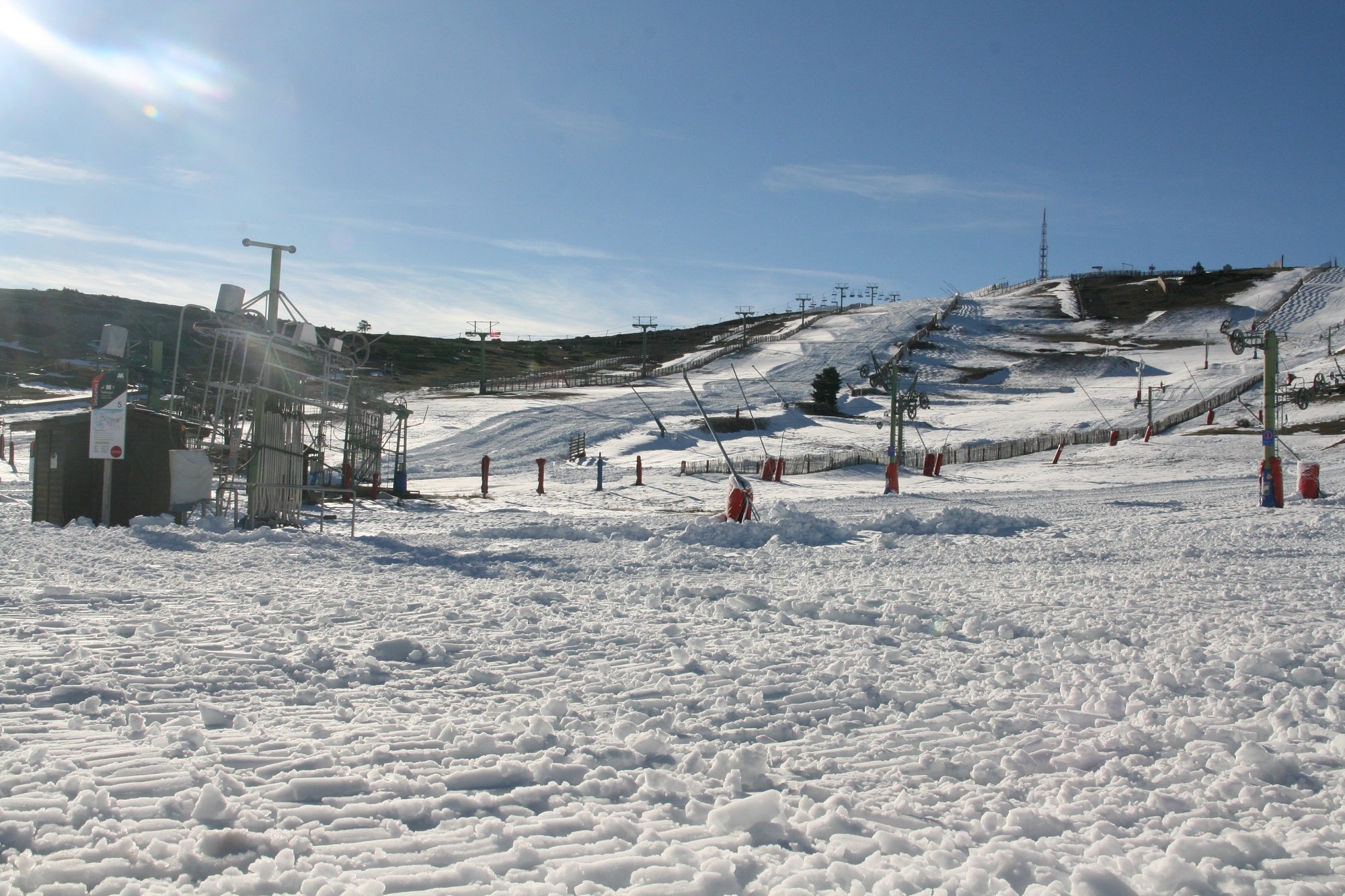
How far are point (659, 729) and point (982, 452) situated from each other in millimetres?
42952

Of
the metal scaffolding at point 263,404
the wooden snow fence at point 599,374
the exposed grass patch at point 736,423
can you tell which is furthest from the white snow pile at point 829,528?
the wooden snow fence at point 599,374

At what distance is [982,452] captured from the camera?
44688 millimetres

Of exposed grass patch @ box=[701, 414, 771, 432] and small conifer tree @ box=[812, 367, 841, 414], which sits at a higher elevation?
small conifer tree @ box=[812, 367, 841, 414]

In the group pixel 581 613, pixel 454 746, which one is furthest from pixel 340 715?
pixel 581 613

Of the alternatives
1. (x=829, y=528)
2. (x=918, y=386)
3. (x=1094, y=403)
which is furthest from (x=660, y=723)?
(x=918, y=386)

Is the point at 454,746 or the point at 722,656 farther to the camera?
the point at 722,656

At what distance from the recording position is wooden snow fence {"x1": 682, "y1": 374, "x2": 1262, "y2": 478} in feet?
123

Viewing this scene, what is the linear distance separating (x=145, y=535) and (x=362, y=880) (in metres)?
10.2

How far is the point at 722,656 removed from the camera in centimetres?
632

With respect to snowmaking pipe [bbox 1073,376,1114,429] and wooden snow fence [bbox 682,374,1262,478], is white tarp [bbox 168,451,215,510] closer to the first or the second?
wooden snow fence [bbox 682,374,1262,478]

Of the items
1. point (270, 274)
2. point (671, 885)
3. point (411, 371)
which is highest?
point (411, 371)

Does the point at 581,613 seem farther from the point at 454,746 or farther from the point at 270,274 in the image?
the point at 270,274

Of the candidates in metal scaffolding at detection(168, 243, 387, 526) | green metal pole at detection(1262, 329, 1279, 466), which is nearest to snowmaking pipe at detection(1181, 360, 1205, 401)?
green metal pole at detection(1262, 329, 1279, 466)

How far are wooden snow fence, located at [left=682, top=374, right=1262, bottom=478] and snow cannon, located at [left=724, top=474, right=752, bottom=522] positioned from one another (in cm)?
1678
